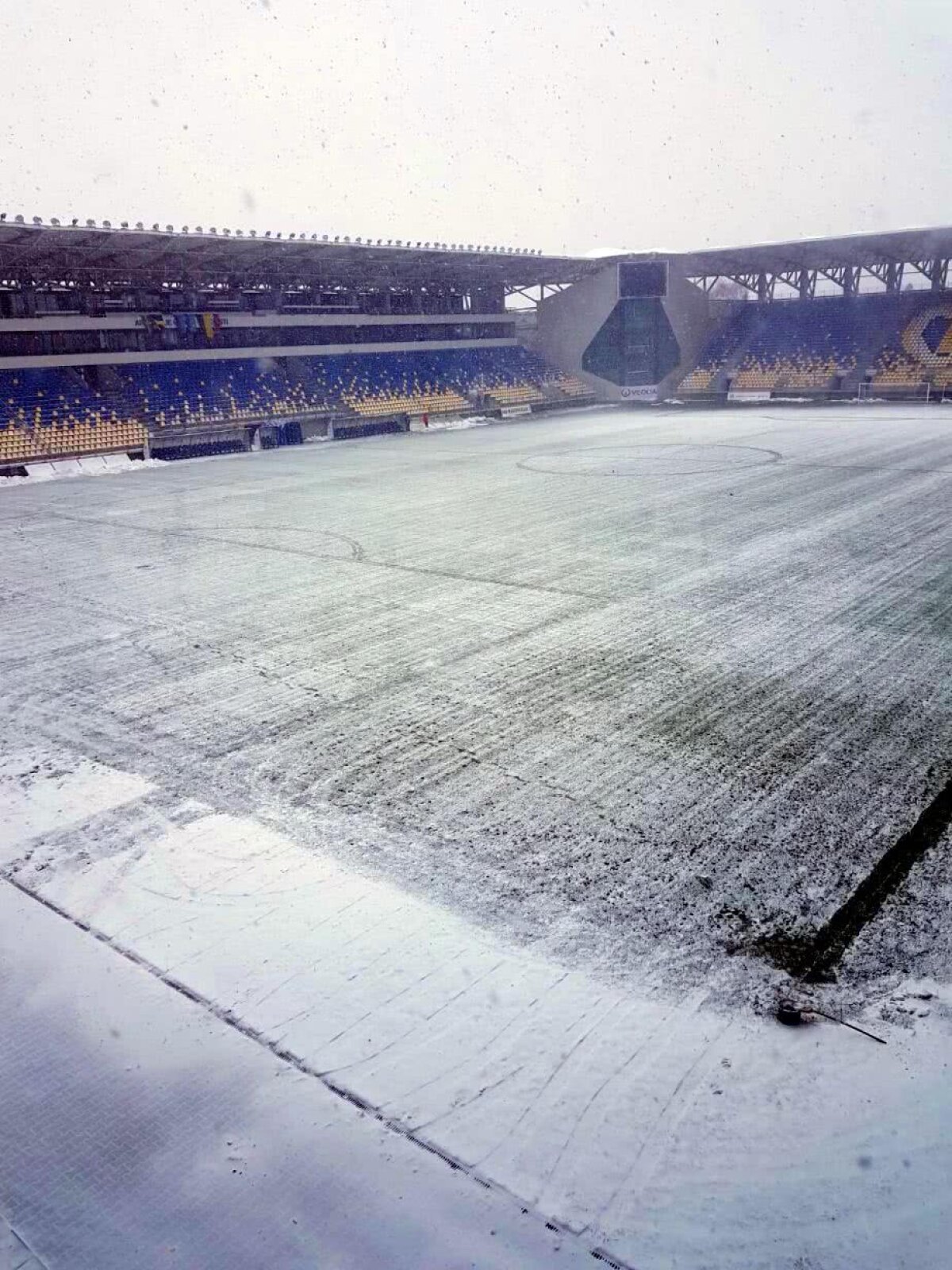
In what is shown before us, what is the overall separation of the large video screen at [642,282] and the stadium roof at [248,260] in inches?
79.5

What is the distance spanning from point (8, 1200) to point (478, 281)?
56.7 metres

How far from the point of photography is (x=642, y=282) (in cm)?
5556

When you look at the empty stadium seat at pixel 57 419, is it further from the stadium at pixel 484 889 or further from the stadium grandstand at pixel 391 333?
the stadium at pixel 484 889

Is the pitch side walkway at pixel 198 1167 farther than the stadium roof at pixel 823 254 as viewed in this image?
No

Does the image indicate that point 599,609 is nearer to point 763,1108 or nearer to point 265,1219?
point 763,1108

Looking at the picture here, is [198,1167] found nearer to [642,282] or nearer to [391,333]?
[391,333]

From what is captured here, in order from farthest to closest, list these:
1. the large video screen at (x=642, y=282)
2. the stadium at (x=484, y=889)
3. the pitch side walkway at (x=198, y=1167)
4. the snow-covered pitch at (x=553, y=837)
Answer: the large video screen at (x=642, y=282) → the snow-covered pitch at (x=553, y=837) → the stadium at (x=484, y=889) → the pitch side walkway at (x=198, y=1167)

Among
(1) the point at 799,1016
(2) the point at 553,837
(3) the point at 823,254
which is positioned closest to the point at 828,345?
(3) the point at 823,254

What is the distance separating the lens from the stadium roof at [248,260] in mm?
34562

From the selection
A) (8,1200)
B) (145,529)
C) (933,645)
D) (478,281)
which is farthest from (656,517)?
(478,281)

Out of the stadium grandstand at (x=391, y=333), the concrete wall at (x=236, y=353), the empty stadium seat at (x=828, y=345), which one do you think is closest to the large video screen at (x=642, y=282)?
the stadium grandstand at (x=391, y=333)

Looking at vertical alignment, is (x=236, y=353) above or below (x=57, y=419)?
above

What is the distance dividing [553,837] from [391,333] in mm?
49910

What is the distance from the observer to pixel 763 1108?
4.96 m
